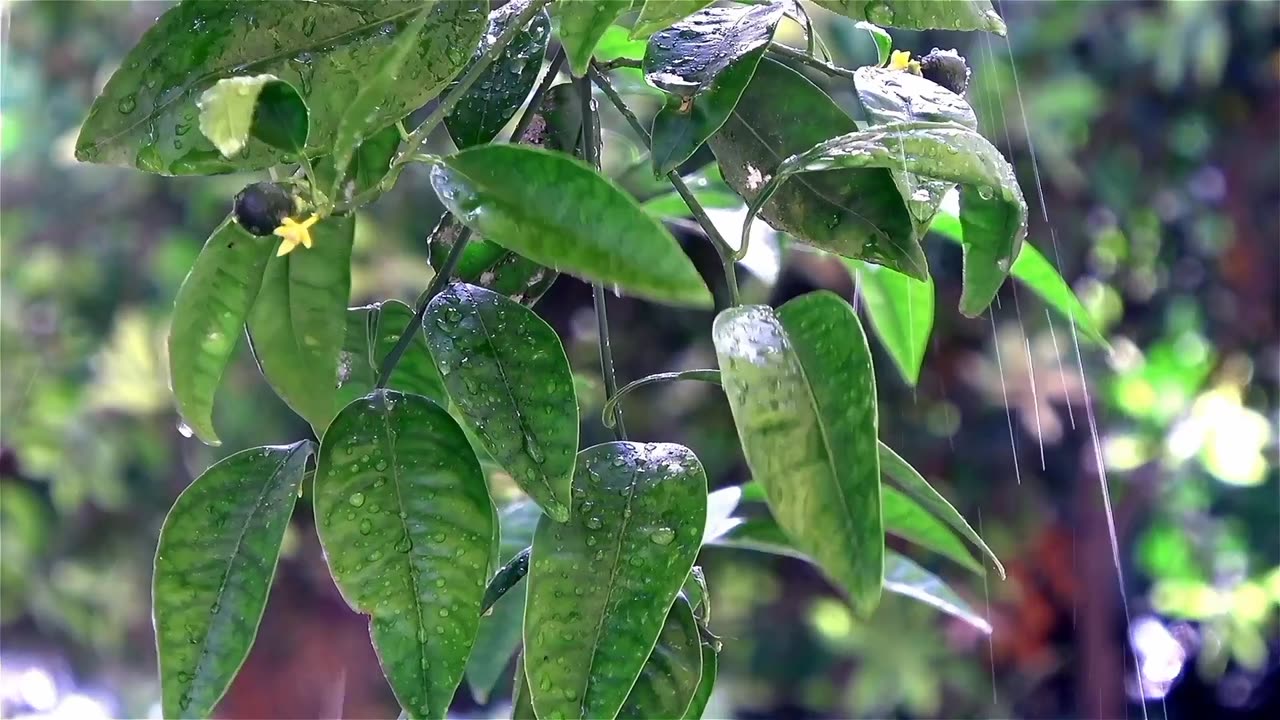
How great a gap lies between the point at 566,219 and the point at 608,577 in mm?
105

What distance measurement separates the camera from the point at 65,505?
1.39 meters

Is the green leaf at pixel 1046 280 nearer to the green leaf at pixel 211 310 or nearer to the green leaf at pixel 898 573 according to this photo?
the green leaf at pixel 898 573

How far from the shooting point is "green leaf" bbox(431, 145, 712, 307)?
24 centimetres

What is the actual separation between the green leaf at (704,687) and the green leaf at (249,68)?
205 millimetres

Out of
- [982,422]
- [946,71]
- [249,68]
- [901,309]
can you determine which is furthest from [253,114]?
[982,422]

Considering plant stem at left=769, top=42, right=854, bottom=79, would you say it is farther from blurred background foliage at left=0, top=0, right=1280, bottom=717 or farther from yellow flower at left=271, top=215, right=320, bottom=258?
A: blurred background foliage at left=0, top=0, right=1280, bottom=717

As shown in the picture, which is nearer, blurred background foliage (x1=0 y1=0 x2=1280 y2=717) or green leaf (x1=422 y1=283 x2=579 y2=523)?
green leaf (x1=422 y1=283 x2=579 y2=523)

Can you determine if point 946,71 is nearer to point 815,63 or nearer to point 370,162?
point 815,63

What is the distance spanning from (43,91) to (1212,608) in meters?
1.57

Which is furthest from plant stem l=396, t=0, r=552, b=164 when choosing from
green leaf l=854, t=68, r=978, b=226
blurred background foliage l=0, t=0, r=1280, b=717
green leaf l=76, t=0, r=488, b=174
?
blurred background foliage l=0, t=0, r=1280, b=717

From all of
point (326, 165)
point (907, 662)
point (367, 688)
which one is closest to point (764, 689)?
point (907, 662)

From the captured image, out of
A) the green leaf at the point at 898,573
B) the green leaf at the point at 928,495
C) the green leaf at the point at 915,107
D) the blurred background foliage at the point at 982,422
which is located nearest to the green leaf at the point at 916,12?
the green leaf at the point at 915,107

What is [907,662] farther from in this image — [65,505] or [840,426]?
[840,426]

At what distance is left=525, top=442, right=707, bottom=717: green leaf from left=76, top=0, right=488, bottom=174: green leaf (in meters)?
0.13
